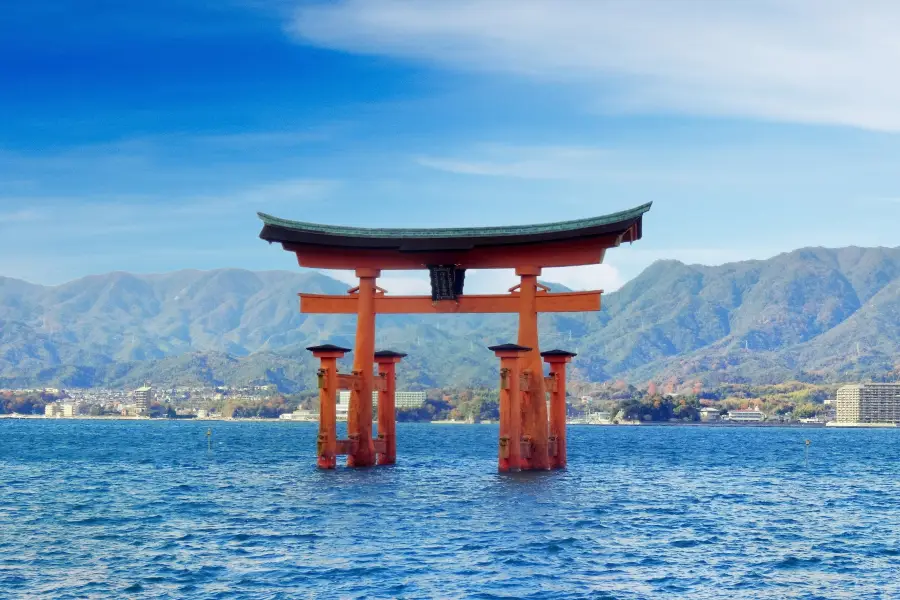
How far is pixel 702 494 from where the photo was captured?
161 feet

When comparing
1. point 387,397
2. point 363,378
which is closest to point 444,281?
point 363,378

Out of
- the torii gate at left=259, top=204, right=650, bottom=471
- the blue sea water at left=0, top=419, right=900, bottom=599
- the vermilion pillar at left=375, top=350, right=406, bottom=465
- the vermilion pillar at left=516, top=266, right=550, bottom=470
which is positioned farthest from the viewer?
the vermilion pillar at left=375, top=350, right=406, bottom=465

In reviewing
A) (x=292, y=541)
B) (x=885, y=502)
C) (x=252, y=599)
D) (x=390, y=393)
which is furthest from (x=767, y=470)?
(x=252, y=599)

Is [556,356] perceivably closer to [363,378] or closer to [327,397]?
[363,378]

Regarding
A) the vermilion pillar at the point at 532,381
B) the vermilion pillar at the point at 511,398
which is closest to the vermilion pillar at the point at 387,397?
the vermilion pillar at the point at 511,398

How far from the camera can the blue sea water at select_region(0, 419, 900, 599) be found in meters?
27.2

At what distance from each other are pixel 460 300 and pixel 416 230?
3949 mm

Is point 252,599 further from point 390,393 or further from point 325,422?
point 390,393

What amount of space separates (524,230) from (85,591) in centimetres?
2722

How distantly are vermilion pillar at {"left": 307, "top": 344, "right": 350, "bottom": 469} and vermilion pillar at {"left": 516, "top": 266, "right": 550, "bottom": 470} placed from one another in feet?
25.8

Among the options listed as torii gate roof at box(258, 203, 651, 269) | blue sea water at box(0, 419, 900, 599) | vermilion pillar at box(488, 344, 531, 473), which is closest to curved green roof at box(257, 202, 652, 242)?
torii gate roof at box(258, 203, 651, 269)

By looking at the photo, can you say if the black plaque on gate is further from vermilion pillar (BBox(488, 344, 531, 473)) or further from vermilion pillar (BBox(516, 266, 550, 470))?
vermilion pillar (BBox(488, 344, 531, 473))

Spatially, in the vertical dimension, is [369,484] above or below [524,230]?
below

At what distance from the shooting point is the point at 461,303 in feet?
172
